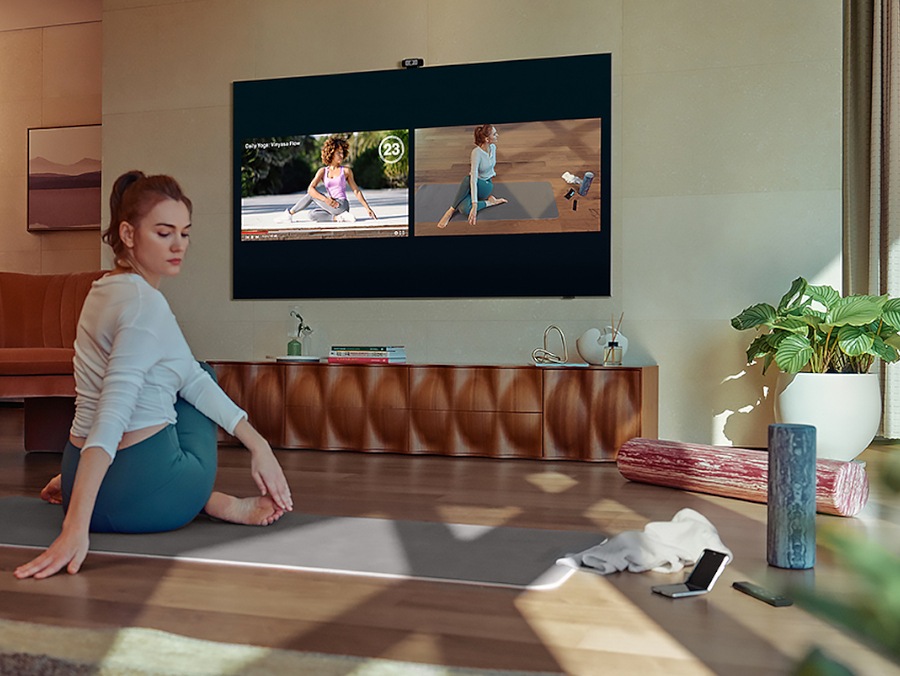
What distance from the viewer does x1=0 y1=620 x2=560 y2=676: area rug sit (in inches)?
60.2

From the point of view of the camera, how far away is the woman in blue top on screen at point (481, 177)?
5172mm

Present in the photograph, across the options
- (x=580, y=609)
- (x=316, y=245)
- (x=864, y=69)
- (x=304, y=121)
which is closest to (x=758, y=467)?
(x=580, y=609)

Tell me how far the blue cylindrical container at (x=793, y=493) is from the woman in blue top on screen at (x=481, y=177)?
3059 millimetres

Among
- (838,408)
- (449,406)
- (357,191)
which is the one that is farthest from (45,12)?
(838,408)

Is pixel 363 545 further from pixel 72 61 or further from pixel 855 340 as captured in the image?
pixel 72 61

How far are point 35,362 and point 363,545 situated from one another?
97.7 inches

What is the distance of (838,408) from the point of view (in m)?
4.18

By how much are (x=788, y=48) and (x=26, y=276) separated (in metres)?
4.24

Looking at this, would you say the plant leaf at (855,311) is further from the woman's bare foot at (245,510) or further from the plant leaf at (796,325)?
the woman's bare foot at (245,510)

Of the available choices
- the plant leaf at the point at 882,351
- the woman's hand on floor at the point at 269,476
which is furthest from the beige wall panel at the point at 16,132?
the plant leaf at the point at 882,351

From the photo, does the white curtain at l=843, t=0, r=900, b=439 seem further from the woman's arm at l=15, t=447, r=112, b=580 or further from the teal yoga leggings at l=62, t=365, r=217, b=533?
the woman's arm at l=15, t=447, r=112, b=580

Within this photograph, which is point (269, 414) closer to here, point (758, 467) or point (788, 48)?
point (758, 467)

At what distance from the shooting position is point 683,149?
495 cm

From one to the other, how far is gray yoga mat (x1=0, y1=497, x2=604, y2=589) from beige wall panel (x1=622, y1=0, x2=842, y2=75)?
10.1ft
